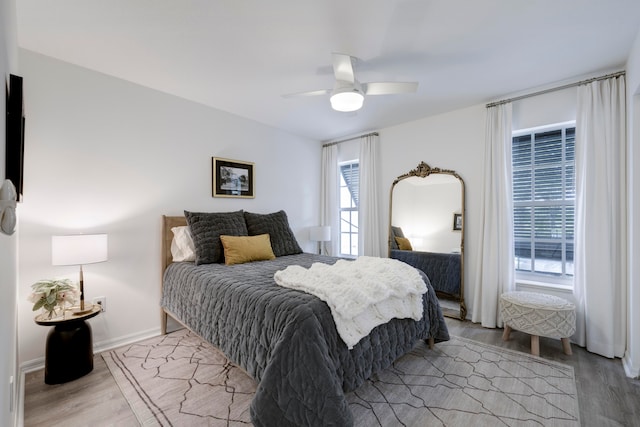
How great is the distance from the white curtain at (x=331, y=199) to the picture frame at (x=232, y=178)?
1.37m

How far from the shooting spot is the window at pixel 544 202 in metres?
2.87

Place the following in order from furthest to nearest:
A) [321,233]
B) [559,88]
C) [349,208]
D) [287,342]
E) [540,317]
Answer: [349,208] → [321,233] → [559,88] → [540,317] → [287,342]

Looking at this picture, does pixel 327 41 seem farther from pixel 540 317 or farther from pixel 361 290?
pixel 540 317

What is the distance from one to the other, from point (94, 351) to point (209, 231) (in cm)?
142

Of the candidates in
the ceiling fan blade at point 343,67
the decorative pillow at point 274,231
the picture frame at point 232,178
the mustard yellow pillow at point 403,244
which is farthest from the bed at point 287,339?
the ceiling fan blade at point 343,67

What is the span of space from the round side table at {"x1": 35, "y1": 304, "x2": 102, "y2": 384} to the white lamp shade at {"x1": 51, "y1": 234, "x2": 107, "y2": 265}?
411 mm

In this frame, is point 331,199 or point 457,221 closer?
point 457,221

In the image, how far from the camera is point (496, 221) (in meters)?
3.08

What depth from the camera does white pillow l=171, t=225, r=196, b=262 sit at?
2928 millimetres

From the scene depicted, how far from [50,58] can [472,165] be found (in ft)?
13.9

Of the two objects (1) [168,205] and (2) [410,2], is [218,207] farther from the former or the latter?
(2) [410,2]

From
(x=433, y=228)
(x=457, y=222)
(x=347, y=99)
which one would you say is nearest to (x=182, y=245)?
(x=347, y=99)

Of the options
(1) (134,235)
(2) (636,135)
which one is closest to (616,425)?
(2) (636,135)

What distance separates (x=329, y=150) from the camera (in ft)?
15.7
